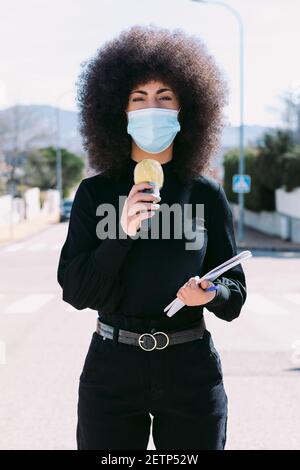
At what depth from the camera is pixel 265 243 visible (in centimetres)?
2658

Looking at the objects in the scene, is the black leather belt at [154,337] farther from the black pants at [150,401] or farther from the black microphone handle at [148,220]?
the black microphone handle at [148,220]

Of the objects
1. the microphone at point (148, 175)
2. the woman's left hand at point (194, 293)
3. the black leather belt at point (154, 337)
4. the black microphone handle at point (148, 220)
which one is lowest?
the black leather belt at point (154, 337)

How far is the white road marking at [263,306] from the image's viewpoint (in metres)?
10.5

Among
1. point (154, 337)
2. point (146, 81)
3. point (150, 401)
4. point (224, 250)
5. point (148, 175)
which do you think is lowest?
point (150, 401)

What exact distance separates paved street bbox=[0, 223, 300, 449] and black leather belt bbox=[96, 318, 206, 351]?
2.22 m

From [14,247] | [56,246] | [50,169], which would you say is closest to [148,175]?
[56,246]

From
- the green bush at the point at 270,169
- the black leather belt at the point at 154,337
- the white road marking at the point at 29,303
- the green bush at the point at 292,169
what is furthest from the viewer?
the green bush at the point at 270,169

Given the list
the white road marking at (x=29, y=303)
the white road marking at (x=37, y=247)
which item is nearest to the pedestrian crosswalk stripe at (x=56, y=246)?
the white road marking at (x=37, y=247)

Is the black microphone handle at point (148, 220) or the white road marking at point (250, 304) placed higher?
the black microphone handle at point (148, 220)

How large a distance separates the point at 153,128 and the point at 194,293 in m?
0.59

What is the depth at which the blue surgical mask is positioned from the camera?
2588 mm

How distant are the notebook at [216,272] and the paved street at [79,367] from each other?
2361mm

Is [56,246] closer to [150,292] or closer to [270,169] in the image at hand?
[270,169]

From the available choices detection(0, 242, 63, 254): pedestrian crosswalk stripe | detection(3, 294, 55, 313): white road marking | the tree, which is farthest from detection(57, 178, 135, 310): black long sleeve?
the tree
